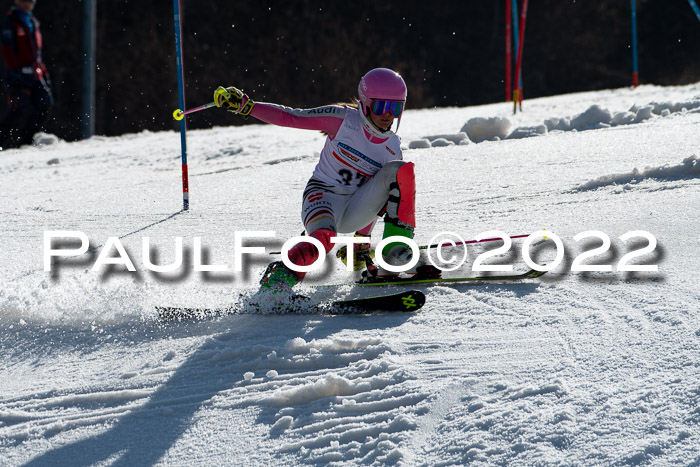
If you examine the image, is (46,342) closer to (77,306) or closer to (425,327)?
(77,306)

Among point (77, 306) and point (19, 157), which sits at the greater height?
point (19, 157)

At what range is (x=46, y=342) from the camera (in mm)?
3209

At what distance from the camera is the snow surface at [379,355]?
7.50ft

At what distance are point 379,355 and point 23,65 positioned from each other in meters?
7.83

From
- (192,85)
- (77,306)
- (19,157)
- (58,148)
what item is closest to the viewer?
(77,306)

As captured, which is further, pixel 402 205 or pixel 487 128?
pixel 487 128

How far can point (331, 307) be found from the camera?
129 inches

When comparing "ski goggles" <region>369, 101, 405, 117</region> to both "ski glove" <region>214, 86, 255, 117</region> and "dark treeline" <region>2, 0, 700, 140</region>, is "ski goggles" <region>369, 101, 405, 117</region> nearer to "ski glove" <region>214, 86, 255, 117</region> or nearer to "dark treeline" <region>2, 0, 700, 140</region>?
"ski glove" <region>214, 86, 255, 117</region>

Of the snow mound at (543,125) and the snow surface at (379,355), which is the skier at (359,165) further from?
the snow mound at (543,125)

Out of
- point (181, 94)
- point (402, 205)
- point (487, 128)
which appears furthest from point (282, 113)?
point (487, 128)

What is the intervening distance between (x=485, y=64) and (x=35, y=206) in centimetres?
1441

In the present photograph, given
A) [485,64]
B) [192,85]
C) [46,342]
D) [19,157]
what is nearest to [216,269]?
[46,342]

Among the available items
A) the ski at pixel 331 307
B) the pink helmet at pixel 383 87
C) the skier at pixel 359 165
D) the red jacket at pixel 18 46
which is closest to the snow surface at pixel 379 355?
the ski at pixel 331 307

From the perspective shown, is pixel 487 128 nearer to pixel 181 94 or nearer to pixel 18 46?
pixel 181 94
